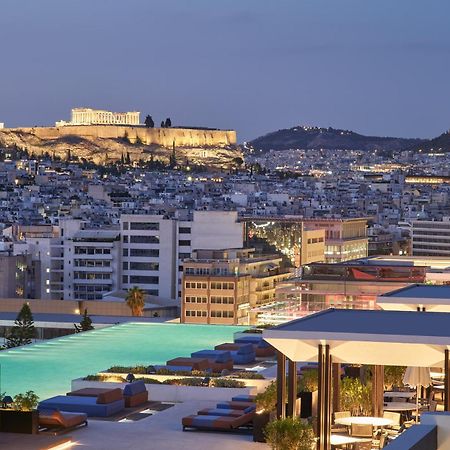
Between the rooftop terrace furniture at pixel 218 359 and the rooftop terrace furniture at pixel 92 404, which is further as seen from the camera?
the rooftop terrace furniture at pixel 218 359

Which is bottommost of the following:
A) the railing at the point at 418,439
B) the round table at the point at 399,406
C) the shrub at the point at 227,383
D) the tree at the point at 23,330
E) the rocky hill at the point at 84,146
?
the tree at the point at 23,330

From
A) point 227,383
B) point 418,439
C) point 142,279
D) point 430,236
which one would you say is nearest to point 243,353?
point 227,383

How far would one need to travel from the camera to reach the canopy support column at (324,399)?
33.0ft

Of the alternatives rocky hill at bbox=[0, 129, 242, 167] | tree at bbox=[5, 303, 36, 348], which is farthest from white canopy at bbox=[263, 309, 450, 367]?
rocky hill at bbox=[0, 129, 242, 167]

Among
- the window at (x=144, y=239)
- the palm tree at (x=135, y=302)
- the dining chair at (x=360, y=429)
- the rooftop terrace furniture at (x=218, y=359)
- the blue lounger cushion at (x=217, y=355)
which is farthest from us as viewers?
the window at (x=144, y=239)

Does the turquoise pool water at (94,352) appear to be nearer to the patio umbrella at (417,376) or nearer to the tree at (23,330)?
the patio umbrella at (417,376)

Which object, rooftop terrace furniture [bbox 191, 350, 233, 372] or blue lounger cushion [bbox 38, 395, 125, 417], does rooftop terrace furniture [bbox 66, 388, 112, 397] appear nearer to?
blue lounger cushion [bbox 38, 395, 125, 417]

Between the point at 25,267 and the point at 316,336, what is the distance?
154 feet

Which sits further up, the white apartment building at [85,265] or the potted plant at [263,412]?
the potted plant at [263,412]

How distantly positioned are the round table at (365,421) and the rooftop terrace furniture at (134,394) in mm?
3309

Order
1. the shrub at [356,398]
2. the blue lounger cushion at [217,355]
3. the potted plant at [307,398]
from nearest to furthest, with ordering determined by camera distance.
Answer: the shrub at [356,398] → the potted plant at [307,398] → the blue lounger cushion at [217,355]

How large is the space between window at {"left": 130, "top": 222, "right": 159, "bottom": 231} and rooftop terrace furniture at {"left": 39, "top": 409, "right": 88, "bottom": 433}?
41617mm

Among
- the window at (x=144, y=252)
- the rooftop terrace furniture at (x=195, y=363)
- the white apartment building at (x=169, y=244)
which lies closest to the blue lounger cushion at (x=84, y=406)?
the rooftop terrace furniture at (x=195, y=363)

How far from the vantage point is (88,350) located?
21500mm
